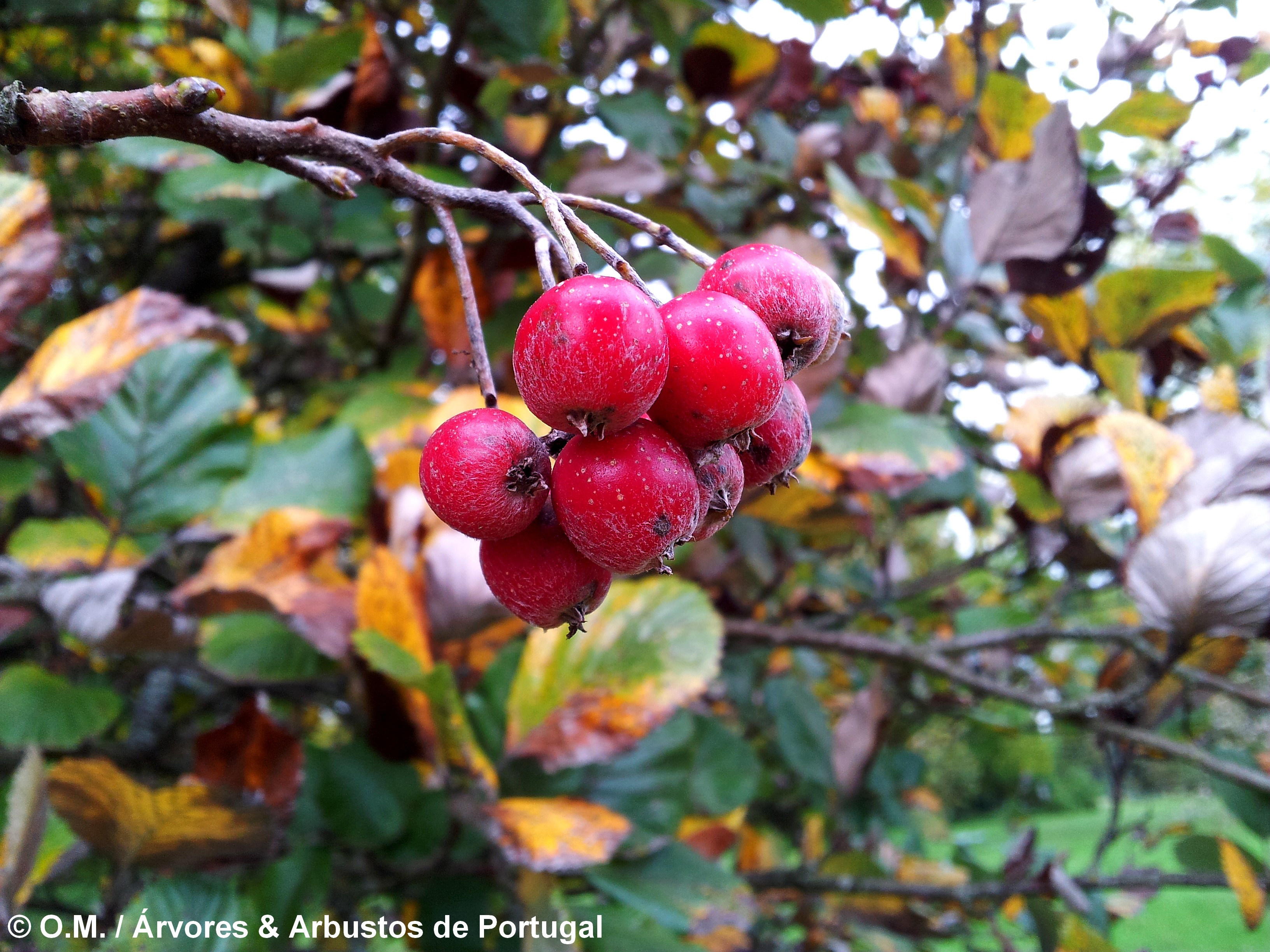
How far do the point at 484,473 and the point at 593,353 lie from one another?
0.12 m

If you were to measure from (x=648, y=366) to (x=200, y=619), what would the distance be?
120cm

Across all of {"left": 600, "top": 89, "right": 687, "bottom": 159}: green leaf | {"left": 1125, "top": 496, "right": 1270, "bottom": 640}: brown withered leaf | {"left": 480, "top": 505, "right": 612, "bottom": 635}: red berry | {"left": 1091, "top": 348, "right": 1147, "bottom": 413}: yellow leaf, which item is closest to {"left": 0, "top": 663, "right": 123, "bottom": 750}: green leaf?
{"left": 480, "top": 505, "right": 612, "bottom": 635}: red berry

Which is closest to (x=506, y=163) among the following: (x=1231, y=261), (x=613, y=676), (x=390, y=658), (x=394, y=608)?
(x=390, y=658)

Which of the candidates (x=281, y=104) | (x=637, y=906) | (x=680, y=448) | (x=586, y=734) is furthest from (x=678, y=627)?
(x=281, y=104)

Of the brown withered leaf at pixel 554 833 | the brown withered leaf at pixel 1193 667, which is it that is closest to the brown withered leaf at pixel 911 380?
the brown withered leaf at pixel 1193 667

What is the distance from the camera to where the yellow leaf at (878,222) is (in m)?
1.49

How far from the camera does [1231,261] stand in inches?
74.7

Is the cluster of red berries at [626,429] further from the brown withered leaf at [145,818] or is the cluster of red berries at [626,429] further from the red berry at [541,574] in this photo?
the brown withered leaf at [145,818]

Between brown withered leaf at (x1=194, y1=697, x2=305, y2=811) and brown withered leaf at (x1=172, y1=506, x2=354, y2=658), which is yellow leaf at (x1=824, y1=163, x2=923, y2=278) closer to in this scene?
brown withered leaf at (x1=172, y1=506, x2=354, y2=658)

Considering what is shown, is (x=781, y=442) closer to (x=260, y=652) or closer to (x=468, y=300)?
(x=468, y=300)

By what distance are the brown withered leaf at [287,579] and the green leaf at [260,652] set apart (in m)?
0.05

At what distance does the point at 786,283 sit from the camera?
56cm

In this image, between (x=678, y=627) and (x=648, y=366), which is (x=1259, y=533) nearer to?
(x=678, y=627)

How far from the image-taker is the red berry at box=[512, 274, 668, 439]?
1.55ft
